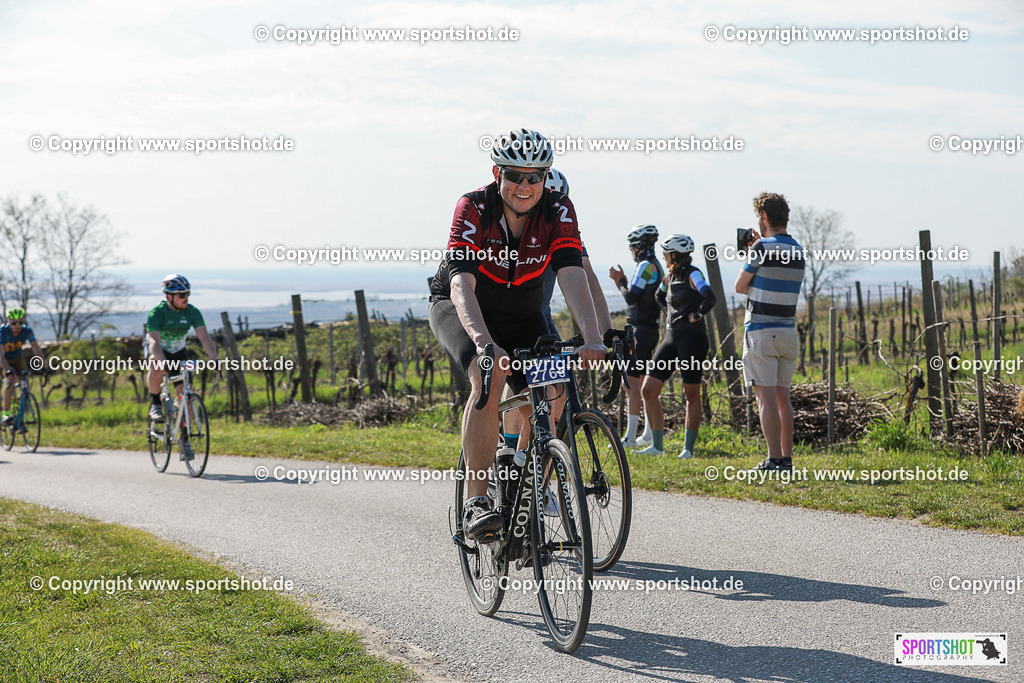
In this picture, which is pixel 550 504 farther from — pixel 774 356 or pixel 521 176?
pixel 774 356

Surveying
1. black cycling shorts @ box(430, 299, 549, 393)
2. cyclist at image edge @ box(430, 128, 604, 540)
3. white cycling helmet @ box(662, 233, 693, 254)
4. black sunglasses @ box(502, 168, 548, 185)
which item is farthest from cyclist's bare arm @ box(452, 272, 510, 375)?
white cycling helmet @ box(662, 233, 693, 254)

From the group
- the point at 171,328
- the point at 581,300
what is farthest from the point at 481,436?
the point at 171,328

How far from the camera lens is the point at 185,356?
37.6 ft

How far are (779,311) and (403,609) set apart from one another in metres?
4.56

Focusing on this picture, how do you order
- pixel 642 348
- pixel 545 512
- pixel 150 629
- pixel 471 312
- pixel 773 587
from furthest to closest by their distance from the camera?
1. pixel 642 348
2. pixel 773 587
3. pixel 150 629
4. pixel 471 312
5. pixel 545 512

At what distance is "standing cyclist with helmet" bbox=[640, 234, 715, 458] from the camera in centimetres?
945

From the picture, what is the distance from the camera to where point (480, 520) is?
4.62 metres

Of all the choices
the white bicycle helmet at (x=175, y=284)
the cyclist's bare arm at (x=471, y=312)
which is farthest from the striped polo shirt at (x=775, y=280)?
the white bicycle helmet at (x=175, y=284)

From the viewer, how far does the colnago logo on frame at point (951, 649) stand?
3965 mm

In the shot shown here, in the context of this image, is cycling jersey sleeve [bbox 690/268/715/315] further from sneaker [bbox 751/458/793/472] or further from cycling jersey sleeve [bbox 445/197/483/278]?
cycling jersey sleeve [bbox 445/197/483/278]

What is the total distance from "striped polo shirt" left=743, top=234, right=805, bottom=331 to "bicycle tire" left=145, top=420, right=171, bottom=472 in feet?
24.0

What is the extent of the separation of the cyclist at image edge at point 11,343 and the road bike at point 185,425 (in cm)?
532

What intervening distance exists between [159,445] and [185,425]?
0.74 meters

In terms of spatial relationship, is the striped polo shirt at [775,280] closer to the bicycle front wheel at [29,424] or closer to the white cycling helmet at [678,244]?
the white cycling helmet at [678,244]
